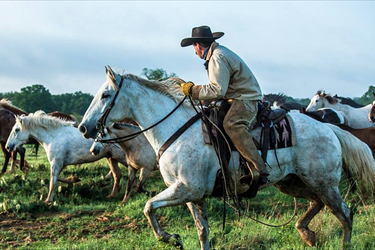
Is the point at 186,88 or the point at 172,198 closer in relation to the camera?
the point at 172,198

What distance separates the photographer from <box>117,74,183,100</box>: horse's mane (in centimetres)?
516

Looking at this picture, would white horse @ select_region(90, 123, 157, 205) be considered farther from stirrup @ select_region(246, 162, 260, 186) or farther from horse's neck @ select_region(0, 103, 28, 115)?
horse's neck @ select_region(0, 103, 28, 115)

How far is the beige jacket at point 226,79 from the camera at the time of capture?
185 inches

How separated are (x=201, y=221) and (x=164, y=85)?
70.6 inches

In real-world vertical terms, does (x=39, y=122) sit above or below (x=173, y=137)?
above

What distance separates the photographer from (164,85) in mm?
5219

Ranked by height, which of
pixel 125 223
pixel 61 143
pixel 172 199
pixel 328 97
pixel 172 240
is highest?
pixel 328 97

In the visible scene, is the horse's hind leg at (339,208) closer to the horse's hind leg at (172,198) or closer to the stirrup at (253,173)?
the stirrup at (253,173)

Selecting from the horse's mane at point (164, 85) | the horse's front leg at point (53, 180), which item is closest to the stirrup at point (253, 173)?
the horse's mane at point (164, 85)

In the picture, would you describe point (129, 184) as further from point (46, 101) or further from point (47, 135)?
point (46, 101)

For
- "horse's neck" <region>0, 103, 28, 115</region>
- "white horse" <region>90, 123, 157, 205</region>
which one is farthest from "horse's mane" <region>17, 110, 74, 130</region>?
"horse's neck" <region>0, 103, 28, 115</region>

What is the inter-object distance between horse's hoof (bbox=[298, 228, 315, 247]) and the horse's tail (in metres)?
1.02

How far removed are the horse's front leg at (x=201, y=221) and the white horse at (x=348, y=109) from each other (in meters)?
10.2

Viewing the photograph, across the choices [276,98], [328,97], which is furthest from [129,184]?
[276,98]
